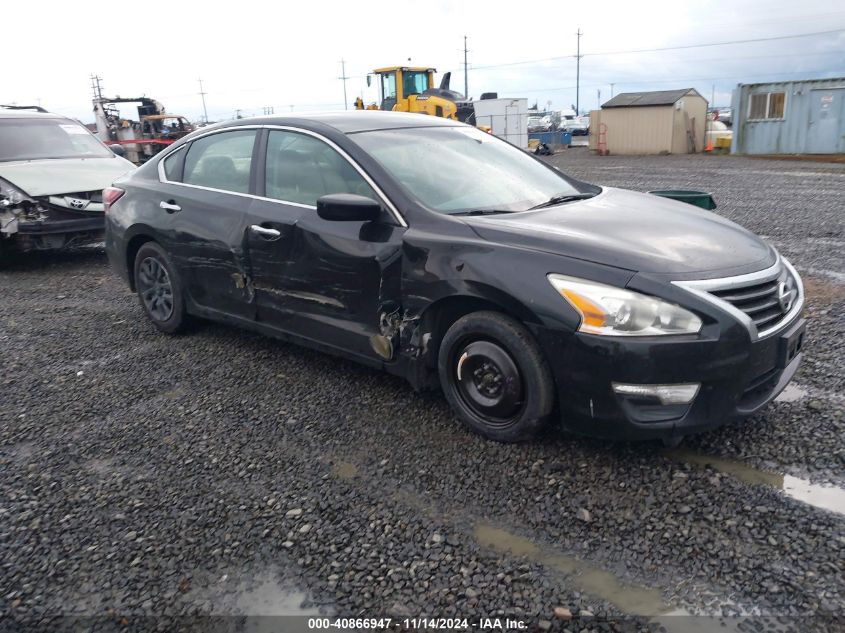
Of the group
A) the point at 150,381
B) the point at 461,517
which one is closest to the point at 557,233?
the point at 461,517

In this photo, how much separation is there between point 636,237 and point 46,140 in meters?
8.86

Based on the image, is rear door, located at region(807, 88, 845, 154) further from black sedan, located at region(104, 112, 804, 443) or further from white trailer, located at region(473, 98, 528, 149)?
black sedan, located at region(104, 112, 804, 443)

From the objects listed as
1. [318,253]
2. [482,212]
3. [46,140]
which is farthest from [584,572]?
[46,140]

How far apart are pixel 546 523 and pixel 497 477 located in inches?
16.2

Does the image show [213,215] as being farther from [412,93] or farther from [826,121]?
[826,121]

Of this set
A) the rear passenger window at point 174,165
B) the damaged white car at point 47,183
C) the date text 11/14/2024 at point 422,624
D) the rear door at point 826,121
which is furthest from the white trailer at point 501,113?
the date text 11/14/2024 at point 422,624

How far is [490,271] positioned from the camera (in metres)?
3.42

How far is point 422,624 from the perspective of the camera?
246 cm

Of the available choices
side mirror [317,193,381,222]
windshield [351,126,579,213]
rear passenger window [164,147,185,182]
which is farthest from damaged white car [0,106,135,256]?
side mirror [317,193,381,222]

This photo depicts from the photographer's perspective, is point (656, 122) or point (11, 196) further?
point (656, 122)

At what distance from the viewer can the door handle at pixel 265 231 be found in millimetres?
4391

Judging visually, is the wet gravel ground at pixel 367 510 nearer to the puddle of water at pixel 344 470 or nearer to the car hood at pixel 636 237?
the puddle of water at pixel 344 470

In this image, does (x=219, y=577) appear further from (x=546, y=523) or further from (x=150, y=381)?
(x=150, y=381)

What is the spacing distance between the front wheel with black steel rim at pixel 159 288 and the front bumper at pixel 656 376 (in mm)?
3173
